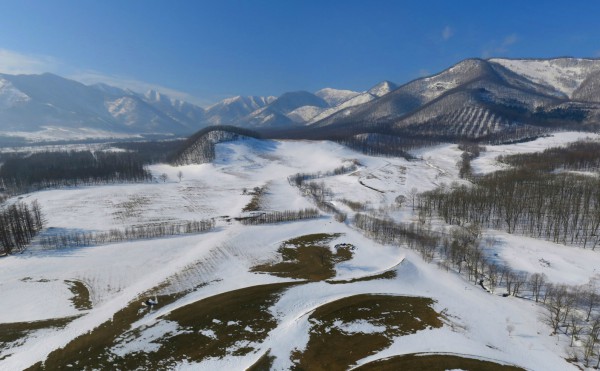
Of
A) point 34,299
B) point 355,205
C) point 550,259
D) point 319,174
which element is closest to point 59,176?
point 34,299

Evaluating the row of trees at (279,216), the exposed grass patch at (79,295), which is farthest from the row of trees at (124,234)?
the exposed grass patch at (79,295)

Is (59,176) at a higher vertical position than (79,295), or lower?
higher

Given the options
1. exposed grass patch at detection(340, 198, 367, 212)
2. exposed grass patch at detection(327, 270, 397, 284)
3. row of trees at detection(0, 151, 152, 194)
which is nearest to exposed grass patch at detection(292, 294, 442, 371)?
exposed grass patch at detection(327, 270, 397, 284)

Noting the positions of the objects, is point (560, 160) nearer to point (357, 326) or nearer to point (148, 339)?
point (357, 326)

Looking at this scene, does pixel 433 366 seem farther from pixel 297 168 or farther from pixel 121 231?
Result: pixel 297 168

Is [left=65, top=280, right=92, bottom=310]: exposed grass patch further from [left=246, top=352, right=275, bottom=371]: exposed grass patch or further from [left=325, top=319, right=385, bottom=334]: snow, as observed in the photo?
[left=325, top=319, right=385, bottom=334]: snow

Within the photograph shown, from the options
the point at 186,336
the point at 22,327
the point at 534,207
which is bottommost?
the point at 186,336

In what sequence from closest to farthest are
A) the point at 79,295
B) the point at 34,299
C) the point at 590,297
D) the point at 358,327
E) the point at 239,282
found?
the point at 358,327 < the point at 34,299 < the point at 590,297 < the point at 79,295 < the point at 239,282

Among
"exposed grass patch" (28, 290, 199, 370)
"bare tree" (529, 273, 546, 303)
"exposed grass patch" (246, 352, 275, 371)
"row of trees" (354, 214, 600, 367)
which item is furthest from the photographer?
"bare tree" (529, 273, 546, 303)

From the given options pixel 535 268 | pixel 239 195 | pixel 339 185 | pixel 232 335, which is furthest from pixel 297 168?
pixel 232 335
